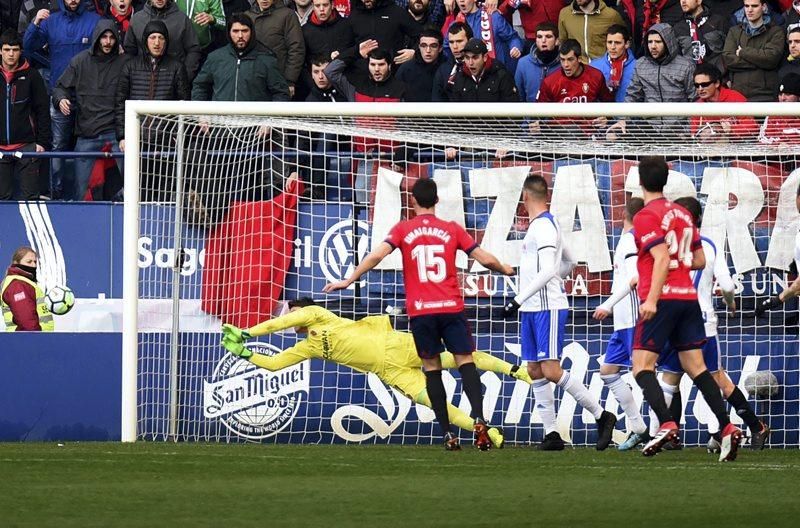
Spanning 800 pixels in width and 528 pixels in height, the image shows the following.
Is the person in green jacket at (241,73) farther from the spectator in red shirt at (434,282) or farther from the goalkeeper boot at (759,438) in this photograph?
the goalkeeper boot at (759,438)

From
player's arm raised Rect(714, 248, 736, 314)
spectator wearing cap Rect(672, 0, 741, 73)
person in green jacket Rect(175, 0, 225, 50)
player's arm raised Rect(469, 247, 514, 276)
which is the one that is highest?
person in green jacket Rect(175, 0, 225, 50)

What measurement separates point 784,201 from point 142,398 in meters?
5.86

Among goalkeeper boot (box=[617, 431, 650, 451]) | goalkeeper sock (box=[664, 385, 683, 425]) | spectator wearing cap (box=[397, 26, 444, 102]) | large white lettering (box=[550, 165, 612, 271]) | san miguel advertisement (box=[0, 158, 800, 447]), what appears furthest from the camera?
spectator wearing cap (box=[397, 26, 444, 102])

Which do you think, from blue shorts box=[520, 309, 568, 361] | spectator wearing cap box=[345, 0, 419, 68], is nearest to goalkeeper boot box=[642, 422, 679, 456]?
blue shorts box=[520, 309, 568, 361]

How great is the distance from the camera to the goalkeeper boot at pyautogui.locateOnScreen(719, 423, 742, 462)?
9938 millimetres

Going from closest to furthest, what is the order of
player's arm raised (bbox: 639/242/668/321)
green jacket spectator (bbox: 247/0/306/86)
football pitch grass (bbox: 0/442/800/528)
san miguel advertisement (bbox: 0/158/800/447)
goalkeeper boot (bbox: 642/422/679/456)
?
football pitch grass (bbox: 0/442/800/528) → player's arm raised (bbox: 639/242/668/321) → goalkeeper boot (bbox: 642/422/679/456) → san miguel advertisement (bbox: 0/158/800/447) → green jacket spectator (bbox: 247/0/306/86)

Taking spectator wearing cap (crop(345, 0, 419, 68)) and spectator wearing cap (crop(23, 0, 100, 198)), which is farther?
spectator wearing cap (crop(23, 0, 100, 198))

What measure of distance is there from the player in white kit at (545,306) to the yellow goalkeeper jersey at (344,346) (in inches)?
51.3

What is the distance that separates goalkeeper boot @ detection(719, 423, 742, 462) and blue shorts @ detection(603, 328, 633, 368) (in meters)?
1.86

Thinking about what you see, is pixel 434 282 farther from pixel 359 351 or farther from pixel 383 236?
pixel 383 236

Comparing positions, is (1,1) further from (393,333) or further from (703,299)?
(703,299)

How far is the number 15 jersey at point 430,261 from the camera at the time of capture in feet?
36.1

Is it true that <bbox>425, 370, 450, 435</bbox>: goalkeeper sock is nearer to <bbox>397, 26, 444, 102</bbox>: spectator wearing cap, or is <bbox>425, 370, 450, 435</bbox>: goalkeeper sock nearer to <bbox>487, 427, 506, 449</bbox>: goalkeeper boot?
<bbox>487, 427, 506, 449</bbox>: goalkeeper boot

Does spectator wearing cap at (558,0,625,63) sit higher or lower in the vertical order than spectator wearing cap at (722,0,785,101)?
higher
